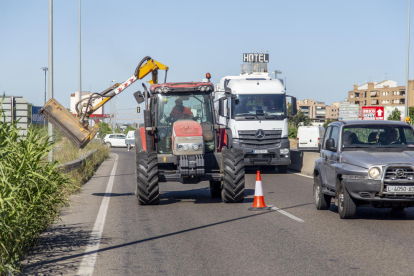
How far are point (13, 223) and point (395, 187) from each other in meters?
6.18

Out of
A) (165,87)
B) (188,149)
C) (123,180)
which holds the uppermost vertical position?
(165,87)

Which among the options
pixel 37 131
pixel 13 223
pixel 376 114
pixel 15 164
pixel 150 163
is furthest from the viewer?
pixel 376 114

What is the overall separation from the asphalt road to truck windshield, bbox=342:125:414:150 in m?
1.39

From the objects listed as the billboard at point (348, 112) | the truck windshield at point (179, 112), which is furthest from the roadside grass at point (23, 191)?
the billboard at point (348, 112)

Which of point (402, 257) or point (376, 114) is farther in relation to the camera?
point (376, 114)

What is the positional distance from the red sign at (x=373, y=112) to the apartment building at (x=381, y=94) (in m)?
124

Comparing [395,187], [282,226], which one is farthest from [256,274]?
[395,187]

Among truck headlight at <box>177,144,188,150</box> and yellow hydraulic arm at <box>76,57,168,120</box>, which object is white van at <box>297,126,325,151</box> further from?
truck headlight at <box>177,144,188,150</box>

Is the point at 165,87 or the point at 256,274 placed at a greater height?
the point at 165,87

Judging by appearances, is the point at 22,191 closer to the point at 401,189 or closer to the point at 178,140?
the point at 178,140

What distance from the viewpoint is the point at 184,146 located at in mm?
12781

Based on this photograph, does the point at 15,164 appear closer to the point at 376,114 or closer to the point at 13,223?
the point at 13,223

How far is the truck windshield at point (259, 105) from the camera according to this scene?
22.0 m

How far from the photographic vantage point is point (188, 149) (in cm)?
1278
